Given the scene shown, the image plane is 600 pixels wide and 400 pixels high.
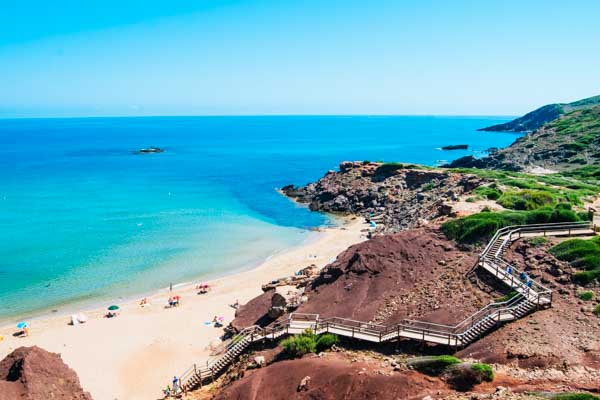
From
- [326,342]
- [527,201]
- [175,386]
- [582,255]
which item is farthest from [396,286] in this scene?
[527,201]

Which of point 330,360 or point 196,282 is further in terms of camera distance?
point 196,282

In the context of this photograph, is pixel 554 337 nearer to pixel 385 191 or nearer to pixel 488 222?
pixel 488 222

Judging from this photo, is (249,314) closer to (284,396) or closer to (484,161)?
(284,396)

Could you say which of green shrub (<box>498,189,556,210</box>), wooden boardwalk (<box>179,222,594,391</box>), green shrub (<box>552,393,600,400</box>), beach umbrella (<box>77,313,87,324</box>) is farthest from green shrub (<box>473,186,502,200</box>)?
beach umbrella (<box>77,313,87,324</box>)

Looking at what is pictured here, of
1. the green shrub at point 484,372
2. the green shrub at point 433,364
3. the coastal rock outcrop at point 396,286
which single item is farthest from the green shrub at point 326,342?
the green shrub at point 484,372

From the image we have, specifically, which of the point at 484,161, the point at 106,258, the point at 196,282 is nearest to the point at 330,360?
the point at 196,282

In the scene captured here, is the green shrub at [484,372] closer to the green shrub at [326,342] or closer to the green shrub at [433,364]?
the green shrub at [433,364]
